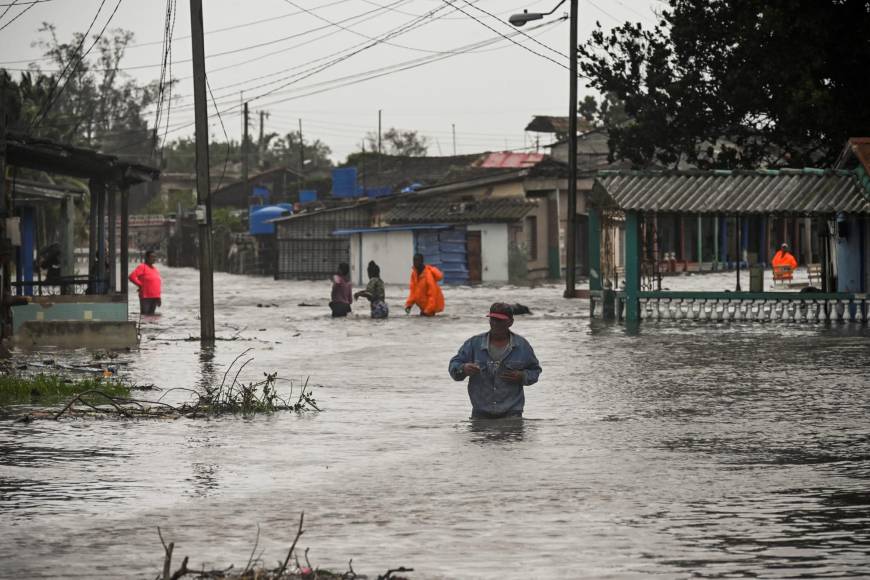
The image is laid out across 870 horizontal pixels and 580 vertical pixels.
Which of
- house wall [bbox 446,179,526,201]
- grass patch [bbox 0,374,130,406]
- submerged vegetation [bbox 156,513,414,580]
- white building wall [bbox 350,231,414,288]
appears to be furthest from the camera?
house wall [bbox 446,179,526,201]

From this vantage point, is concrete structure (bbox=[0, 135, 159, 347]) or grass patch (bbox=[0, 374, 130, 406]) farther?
concrete structure (bbox=[0, 135, 159, 347])

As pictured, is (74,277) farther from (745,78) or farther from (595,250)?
(745,78)

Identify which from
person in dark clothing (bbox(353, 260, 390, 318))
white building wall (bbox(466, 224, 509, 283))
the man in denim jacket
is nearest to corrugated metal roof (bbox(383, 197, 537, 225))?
white building wall (bbox(466, 224, 509, 283))

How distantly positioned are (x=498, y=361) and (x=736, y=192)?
17.9 m

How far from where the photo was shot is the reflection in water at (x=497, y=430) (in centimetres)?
1220

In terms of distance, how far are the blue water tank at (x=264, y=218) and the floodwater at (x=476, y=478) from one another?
51.7m

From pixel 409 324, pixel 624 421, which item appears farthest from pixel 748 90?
pixel 624 421

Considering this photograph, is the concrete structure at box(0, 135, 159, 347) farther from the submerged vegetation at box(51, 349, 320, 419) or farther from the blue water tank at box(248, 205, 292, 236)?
the blue water tank at box(248, 205, 292, 236)

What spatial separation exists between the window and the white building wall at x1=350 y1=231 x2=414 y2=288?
496cm

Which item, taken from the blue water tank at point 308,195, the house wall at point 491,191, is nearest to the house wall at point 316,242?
the house wall at point 491,191

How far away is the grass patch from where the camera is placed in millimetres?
15195

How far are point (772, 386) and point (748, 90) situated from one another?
18.2 meters

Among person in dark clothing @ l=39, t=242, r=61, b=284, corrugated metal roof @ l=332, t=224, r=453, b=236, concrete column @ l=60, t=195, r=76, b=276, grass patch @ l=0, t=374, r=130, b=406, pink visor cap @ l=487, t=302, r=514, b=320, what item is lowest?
grass patch @ l=0, t=374, r=130, b=406

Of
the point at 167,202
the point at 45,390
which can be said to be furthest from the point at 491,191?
the point at 167,202
